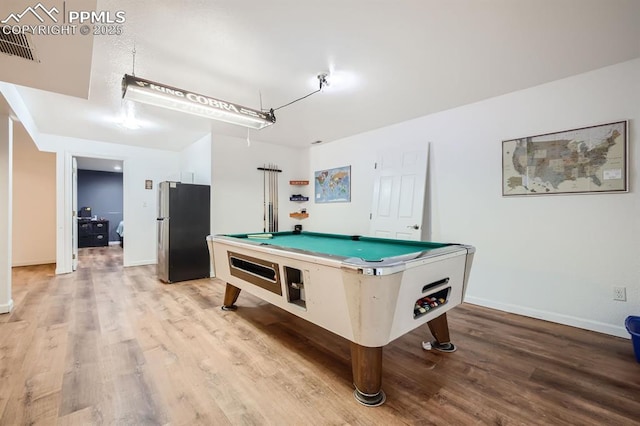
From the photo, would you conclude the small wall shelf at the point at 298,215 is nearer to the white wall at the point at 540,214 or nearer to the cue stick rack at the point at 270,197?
the cue stick rack at the point at 270,197

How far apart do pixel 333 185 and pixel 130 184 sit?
4.11 metres

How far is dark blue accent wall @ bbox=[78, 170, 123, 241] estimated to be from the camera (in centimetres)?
820

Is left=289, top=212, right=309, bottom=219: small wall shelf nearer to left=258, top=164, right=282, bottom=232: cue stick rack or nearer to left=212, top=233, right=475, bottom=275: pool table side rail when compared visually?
left=258, top=164, right=282, bottom=232: cue stick rack

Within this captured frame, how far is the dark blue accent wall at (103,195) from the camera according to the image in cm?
820

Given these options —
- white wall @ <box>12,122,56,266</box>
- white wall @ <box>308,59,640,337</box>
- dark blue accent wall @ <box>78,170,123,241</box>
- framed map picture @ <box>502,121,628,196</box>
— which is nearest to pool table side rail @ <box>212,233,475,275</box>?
white wall @ <box>308,59,640,337</box>

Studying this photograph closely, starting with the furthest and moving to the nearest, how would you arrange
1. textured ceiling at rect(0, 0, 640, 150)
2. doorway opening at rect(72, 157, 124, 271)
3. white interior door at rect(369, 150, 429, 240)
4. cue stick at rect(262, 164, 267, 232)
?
doorway opening at rect(72, 157, 124, 271) → cue stick at rect(262, 164, 267, 232) → white interior door at rect(369, 150, 429, 240) → textured ceiling at rect(0, 0, 640, 150)

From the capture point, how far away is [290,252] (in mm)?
1884

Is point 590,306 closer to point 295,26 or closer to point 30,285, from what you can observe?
point 295,26

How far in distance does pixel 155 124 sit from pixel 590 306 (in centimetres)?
569

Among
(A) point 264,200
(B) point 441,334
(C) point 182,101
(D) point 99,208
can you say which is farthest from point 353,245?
(D) point 99,208

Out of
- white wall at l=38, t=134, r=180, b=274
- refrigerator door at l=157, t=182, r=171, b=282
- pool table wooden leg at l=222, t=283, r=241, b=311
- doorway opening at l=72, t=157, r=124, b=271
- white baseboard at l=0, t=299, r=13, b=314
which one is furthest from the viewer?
doorway opening at l=72, t=157, r=124, b=271

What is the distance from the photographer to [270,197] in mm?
5090

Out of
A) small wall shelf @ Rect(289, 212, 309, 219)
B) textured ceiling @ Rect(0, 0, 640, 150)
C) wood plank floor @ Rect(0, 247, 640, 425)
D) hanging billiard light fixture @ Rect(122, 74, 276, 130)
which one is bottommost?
wood plank floor @ Rect(0, 247, 640, 425)

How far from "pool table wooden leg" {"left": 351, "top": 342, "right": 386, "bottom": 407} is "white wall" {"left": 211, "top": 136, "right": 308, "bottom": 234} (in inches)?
142
